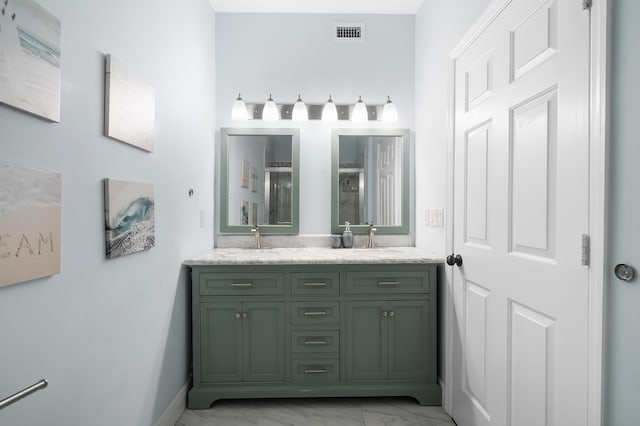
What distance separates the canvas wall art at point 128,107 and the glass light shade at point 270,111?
1.04 metres

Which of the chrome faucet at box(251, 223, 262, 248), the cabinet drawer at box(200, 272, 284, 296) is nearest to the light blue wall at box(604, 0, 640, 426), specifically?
the cabinet drawer at box(200, 272, 284, 296)

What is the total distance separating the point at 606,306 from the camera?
918mm

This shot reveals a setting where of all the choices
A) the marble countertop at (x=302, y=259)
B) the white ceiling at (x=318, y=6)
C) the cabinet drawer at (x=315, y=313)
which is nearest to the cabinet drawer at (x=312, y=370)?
the cabinet drawer at (x=315, y=313)

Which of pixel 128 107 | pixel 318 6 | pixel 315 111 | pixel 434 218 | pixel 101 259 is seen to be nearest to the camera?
pixel 101 259

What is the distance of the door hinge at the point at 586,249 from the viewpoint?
0.97m

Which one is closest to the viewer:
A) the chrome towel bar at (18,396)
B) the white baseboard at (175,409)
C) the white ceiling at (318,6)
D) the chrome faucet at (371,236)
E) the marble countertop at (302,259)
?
the chrome towel bar at (18,396)

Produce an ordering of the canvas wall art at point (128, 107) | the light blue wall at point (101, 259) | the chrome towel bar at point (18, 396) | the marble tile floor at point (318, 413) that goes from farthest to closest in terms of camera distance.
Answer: the marble tile floor at point (318, 413) → the canvas wall art at point (128, 107) → the light blue wall at point (101, 259) → the chrome towel bar at point (18, 396)

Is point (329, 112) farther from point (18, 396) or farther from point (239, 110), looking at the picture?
point (18, 396)

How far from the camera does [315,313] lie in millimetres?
2016

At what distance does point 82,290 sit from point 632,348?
160 centimetres

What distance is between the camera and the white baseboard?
5.64ft

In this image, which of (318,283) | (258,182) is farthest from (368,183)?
(318,283)

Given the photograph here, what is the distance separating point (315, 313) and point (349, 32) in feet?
6.84

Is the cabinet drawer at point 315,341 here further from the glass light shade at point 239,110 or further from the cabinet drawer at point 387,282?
the glass light shade at point 239,110
